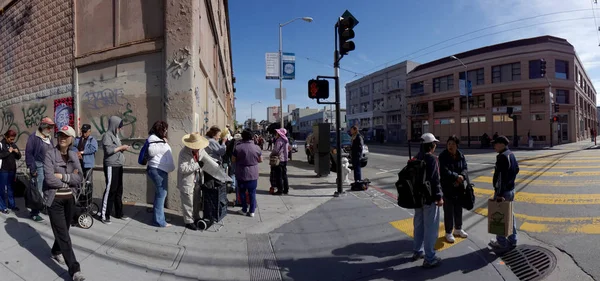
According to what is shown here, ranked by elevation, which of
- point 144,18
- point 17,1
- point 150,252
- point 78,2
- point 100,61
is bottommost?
point 150,252

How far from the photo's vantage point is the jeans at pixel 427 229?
12.5ft

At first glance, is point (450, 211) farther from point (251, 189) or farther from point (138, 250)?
point (138, 250)

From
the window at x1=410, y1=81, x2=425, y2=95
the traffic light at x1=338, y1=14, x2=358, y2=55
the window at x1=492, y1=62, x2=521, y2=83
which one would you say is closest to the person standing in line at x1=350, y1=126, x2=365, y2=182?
the traffic light at x1=338, y1=14, x2=358, y2=55

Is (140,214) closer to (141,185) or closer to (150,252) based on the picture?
(141,185)

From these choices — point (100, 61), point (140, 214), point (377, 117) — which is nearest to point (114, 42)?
point (100, 61)

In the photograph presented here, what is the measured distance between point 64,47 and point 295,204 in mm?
7157

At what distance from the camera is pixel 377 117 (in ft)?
185

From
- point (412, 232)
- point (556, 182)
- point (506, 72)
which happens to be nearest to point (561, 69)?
point (506, 72)

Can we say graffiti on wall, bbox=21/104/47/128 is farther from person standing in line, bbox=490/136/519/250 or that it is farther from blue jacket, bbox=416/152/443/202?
person standing in line, bbox=490/136/519/250

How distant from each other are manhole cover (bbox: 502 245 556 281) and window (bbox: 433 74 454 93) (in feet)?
136

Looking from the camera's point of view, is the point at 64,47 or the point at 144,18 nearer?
the point at 144,18

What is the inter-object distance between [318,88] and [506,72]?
3660 centimetres

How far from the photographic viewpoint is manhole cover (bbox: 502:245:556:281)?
144 inches

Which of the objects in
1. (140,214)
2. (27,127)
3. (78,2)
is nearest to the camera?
(140,214)
